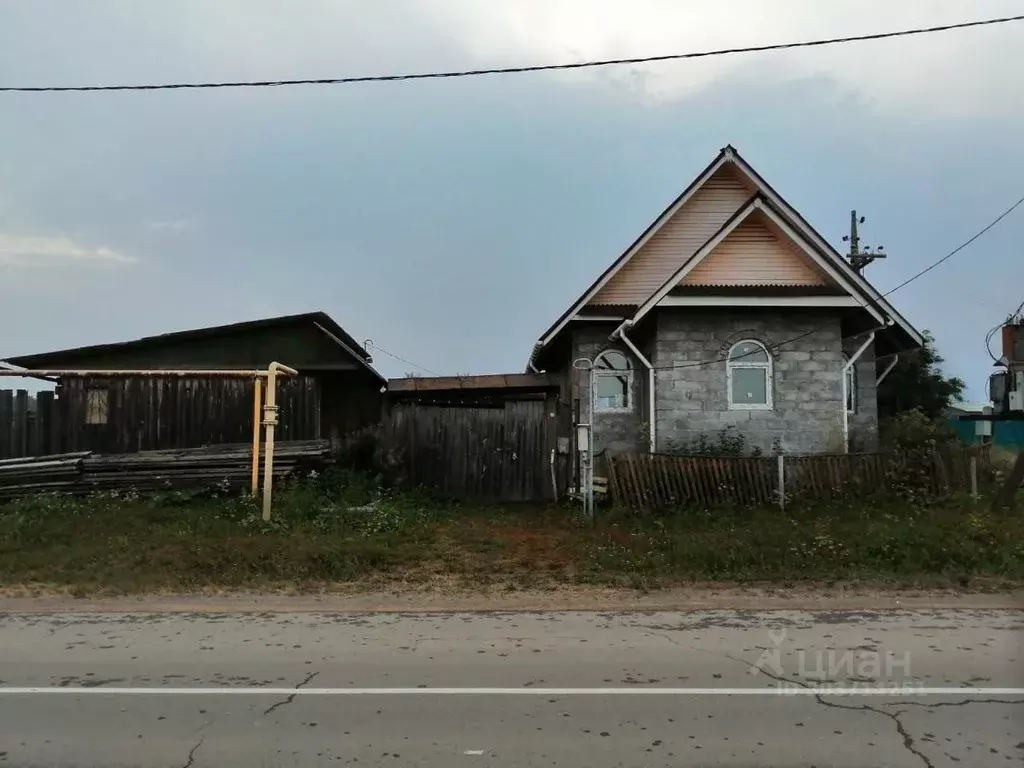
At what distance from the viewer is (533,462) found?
15.6m

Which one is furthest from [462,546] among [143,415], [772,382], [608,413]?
[143,415]

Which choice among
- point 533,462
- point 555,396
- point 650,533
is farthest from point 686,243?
point 650,533

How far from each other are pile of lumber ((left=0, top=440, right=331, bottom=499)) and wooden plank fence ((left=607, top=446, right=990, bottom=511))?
218 inches

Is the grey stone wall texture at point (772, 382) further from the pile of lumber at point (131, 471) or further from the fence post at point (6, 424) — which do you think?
the fence post at point (6, 424)

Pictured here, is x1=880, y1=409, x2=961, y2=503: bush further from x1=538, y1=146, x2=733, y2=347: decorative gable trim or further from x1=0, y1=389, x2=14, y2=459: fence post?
x1=0, y1=389, x2=14, y2=459: fence post

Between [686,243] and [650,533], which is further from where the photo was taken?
[686,243]

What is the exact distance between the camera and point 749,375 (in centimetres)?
1415

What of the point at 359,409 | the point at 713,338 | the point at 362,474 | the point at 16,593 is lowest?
the point at 16,593

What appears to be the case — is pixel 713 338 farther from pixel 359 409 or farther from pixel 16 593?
pixel 16 593

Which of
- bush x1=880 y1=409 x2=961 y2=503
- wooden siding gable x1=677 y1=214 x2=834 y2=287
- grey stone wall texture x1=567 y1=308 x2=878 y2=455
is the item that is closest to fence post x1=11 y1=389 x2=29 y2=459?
grey stone wall texture x1=567 y1=308 x2=878 y2=455

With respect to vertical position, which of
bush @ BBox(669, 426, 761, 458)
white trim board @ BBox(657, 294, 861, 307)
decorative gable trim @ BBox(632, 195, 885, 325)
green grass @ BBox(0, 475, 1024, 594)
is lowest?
green grass @ BBox(0, 475, 1024, 594)

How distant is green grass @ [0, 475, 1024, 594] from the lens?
8.88 meters

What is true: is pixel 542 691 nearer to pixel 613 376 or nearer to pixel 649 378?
pixel 649 378

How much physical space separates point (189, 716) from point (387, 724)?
1160mm
